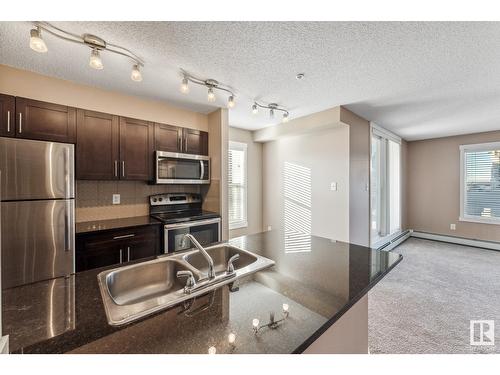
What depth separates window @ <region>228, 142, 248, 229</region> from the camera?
4.34 m

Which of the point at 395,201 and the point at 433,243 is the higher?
the point at 395,201

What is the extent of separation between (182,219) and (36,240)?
124 cm

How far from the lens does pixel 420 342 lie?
1872 mm

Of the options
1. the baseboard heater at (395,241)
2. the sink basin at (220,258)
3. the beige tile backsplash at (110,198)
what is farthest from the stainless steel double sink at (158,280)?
the baseboard heater at (395,241)

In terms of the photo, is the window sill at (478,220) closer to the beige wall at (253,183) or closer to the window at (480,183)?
the window at (480,183)

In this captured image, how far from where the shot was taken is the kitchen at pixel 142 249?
2.33 ft

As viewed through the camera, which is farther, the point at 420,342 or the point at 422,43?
the point at 420,342

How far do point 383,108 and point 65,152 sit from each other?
379 centimetres

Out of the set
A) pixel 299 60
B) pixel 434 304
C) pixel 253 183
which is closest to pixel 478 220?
pixel 434 304

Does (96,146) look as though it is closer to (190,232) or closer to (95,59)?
(95,59)

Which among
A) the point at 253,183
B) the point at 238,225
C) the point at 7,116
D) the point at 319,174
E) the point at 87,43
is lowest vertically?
the point at 238,225

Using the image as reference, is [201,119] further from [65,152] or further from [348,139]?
[348,139]

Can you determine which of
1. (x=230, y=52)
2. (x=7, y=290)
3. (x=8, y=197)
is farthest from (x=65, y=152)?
(x=230, y=52)

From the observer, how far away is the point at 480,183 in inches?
183
